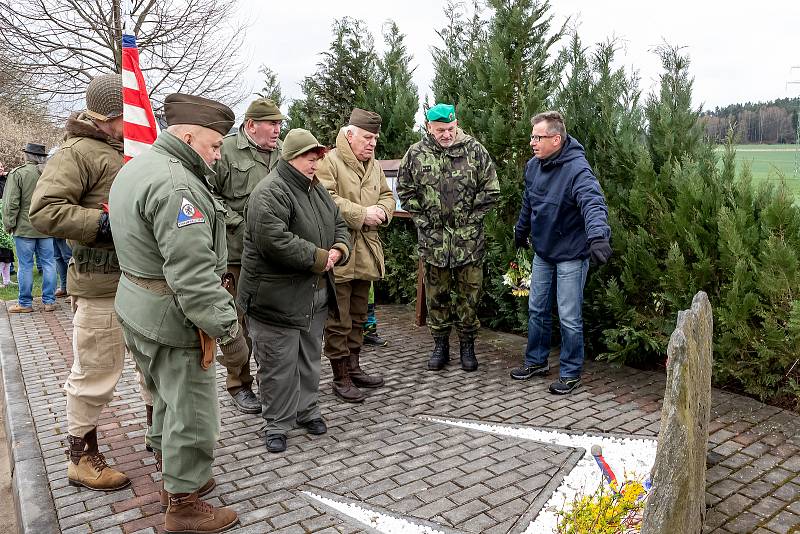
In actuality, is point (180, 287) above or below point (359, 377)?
above

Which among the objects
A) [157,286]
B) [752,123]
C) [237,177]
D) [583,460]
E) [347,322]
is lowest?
[583,460]

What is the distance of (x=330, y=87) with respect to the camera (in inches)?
361

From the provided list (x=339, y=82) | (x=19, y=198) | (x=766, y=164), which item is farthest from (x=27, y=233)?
(x=766, y=164)

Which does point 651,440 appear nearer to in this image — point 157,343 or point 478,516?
point 478,516

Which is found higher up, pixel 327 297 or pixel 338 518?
pixel 327 297

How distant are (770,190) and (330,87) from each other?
590 centimetres

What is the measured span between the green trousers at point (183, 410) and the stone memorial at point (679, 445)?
214 cm

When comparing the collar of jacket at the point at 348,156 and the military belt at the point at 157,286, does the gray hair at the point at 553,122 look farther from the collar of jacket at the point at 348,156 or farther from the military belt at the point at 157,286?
the military belt at the point at 157,286

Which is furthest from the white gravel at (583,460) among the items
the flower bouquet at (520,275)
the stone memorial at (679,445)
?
the flower bouquet at (520,275)

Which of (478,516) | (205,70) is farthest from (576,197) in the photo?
(205,70)

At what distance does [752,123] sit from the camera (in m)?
5.90

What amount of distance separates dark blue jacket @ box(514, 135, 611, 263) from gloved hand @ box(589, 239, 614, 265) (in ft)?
0.54

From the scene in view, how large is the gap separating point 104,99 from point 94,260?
0.96 meters

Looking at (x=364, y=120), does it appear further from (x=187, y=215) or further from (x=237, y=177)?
(x=187, y=215)
